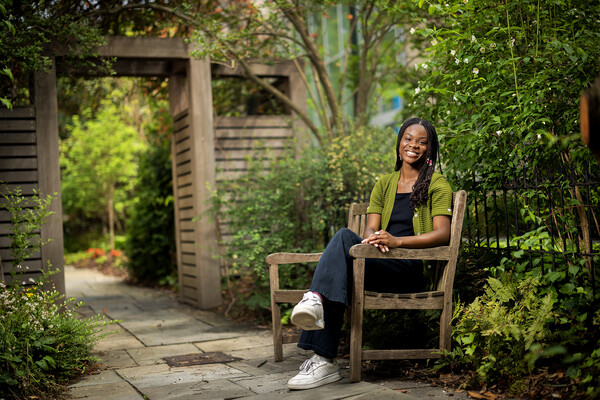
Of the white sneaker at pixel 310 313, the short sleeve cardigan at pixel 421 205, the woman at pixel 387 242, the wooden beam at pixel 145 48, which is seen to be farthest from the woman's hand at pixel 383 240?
the wooden beam at pixel 145 48

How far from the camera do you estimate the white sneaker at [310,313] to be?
320 cm

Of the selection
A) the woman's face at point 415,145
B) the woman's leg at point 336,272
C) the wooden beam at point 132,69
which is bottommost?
the woman's leg at point 336,272

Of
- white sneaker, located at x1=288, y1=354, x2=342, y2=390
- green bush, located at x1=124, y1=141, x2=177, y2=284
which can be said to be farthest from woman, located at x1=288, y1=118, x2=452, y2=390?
green bush, located at x1=124, y1=141, x2=177, y2=284

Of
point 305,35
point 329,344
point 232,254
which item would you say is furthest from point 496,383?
→ point 305,35

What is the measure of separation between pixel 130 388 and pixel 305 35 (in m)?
4.28

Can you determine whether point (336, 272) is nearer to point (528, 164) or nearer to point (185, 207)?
point (528, 164)

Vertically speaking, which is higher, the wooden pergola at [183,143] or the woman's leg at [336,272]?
the wooden pergola at [183,143]

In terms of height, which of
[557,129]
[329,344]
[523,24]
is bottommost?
[329,344]

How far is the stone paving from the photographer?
10.9 feet

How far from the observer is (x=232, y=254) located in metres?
6.03

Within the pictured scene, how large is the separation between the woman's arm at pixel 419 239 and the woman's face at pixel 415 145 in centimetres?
44

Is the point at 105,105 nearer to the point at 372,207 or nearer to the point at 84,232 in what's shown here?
the point at 84,232

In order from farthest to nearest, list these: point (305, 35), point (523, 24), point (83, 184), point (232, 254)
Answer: point (83, 184) < point (305, 35) < point (232, 254) < point (523, 24)

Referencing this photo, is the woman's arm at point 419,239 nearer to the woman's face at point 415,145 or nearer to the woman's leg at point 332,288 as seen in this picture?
the woman's leg at point 332,288
